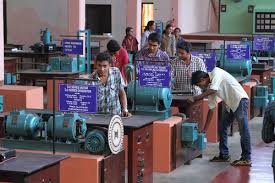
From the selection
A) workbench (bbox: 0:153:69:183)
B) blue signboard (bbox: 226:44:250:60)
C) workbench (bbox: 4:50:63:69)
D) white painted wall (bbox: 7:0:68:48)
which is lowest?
workbench (bbox: 0:153:69:183)

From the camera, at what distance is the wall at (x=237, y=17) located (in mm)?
20594

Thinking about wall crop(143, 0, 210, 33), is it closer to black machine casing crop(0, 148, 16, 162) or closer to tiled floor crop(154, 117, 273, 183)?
tiled floor crop(154, 117, 273, 183)

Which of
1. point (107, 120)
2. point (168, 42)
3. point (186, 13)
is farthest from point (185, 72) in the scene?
point (186, 13)

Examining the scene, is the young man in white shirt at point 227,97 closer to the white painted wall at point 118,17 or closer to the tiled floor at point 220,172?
the tiled floor at point 220,172

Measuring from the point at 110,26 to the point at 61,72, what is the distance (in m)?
8.11

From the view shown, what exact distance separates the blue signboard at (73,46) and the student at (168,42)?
9.18 ft

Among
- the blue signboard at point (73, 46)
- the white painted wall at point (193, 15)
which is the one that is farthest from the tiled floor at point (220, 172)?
the white painted wall at point (193, 15)

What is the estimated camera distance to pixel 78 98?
19.3 ft

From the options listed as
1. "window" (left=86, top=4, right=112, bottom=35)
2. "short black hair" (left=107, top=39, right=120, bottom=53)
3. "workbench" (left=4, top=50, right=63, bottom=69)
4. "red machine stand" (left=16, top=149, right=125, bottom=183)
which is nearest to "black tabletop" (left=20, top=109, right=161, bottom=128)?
"red machine stand" (left=16, top=149, right=125, bottom=183)

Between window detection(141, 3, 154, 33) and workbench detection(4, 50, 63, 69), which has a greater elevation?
window detection(141, 3, 154, 33)

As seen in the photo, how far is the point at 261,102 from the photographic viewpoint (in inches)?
439

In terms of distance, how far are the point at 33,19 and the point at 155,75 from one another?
11653 mm

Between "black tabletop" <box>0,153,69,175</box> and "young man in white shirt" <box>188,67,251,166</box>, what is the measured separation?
3.00m

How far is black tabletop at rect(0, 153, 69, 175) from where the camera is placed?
4.51 meters
